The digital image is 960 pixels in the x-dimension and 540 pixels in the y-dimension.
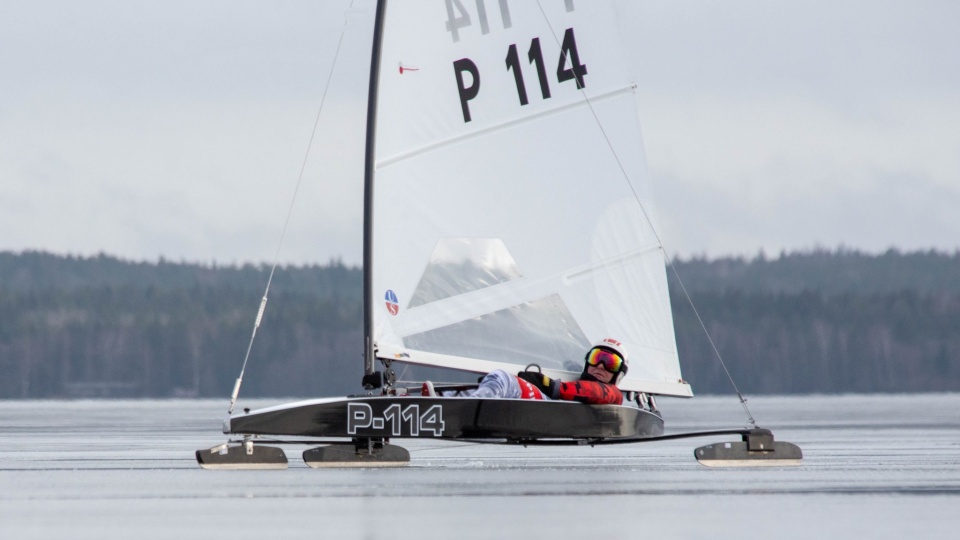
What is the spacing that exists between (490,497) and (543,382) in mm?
3944

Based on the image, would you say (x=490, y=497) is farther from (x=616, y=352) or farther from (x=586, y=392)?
(x=616, y=352)

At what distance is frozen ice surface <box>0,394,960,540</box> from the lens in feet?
36.9

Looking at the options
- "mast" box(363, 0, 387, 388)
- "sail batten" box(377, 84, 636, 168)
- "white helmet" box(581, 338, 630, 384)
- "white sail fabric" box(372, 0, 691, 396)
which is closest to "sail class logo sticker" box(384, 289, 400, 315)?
"white sail fabric" box(372, 0, 691, 396)

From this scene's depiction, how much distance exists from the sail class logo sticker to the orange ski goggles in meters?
2.11

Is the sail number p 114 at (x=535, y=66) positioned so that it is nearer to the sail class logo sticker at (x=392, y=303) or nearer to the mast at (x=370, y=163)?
the mast at (x=370, y=163)

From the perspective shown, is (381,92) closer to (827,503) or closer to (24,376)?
(827,503)

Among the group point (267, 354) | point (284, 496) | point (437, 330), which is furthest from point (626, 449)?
point (267, 354)

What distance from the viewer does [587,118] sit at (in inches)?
774

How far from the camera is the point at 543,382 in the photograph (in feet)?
57.6

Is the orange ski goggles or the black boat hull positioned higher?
the orange ski goggles

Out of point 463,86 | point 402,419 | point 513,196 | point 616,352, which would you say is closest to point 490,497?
point 402,419

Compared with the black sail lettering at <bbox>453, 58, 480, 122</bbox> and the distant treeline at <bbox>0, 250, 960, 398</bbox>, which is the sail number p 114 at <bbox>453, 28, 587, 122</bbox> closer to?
the black sail lettering at <bbox>453, 58, 480, 122</bbox>

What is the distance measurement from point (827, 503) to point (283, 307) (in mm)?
106522

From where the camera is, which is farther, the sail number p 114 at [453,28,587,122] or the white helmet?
the sail number p 114 at [453,28,587,122]
